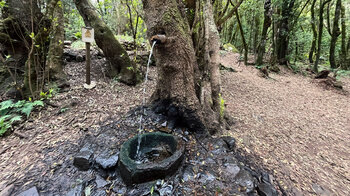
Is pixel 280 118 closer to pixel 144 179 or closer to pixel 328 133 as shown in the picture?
pixel 328 133

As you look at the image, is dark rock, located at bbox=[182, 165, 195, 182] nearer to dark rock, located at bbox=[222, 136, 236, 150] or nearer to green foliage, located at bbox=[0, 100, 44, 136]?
dark rock, located at bbox=[222, 136, 236, 150]

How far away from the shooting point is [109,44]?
4746mm

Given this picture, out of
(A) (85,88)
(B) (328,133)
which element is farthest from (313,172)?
(A) (85,88)

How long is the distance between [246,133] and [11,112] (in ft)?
15.7

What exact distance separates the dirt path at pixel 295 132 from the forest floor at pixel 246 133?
2cm

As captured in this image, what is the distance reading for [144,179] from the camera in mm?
1869

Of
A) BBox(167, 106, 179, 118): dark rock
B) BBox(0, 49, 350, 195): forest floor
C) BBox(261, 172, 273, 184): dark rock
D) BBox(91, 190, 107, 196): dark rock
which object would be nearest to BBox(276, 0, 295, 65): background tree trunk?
BBox(0, 49, 350, 195): forest floor

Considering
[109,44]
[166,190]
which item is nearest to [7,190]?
[166,190]

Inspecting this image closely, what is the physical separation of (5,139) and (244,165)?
13.0ft

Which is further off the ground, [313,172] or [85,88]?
[85,88]

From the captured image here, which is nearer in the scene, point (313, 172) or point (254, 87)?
point (313, 172)

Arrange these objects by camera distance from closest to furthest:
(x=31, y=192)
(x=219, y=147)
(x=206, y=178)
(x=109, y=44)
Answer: (x=31, y=192), (x=206, y=178), (x=219, y=147), (x=109, y=44)

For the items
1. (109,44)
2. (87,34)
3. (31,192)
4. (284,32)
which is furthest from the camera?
(284,32)

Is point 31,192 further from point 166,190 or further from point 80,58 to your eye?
point 80,58
